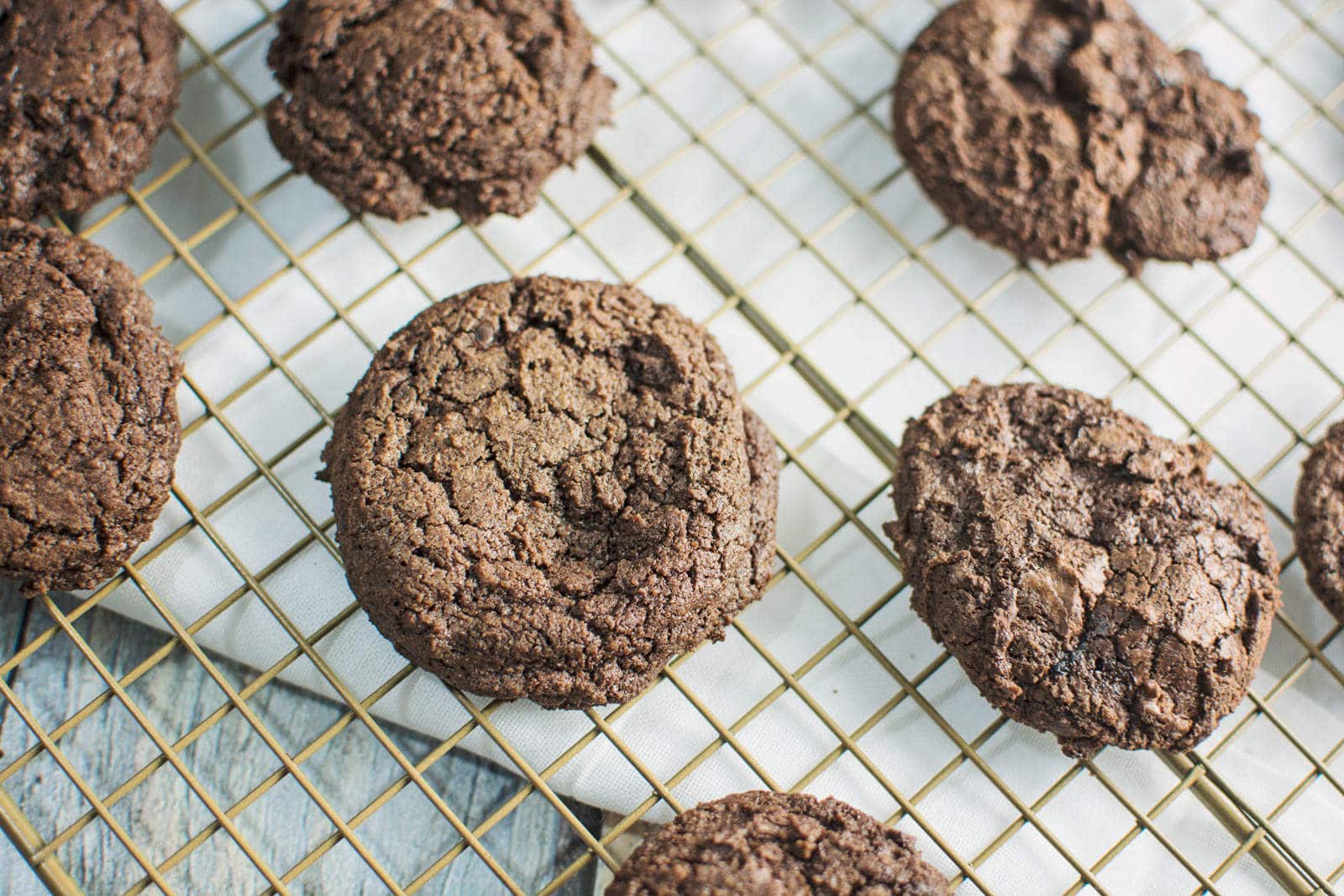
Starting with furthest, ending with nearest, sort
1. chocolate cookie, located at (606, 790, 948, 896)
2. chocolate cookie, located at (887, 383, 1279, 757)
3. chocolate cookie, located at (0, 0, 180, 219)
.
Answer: chocolate cookie, located at (0, 0, 180, 219)
chocolate cookie, located at (887, 383, 1279, 757)
chocolate cookie, located at (606, 790, 948, 896)

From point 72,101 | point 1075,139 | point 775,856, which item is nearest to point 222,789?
point 775,856

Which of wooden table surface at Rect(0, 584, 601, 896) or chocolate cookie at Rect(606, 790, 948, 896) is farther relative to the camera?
wooden table surface at Rect(0, 584, 601, 896)

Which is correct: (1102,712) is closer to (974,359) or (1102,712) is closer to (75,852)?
(974,359)

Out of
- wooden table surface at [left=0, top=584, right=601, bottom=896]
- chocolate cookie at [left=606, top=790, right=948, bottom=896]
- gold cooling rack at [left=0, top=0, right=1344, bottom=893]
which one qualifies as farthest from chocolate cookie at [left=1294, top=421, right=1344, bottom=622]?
wooden table surface at [left=0, top=584, right=601, bottom=896]

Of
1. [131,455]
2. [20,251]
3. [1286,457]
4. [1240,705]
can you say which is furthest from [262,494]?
[1286,457]

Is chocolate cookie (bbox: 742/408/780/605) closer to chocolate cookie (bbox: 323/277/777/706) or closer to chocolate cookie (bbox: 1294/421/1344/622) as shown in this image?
chocolate cookie (bbox: 323/277/777/706)

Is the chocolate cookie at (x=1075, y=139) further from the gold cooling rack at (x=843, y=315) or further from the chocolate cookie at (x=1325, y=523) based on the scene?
the chocolate cookie at (x=1325, y=523)
